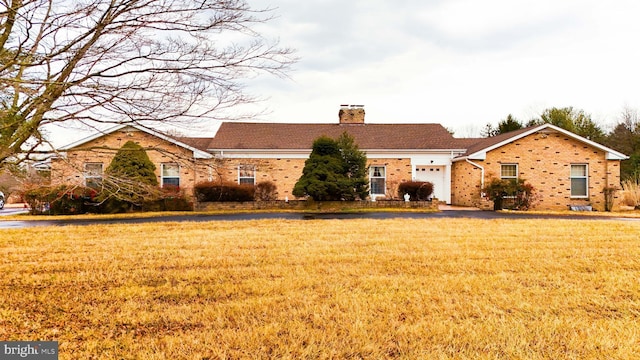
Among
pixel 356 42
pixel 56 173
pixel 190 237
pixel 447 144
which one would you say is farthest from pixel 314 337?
pixel 447 144

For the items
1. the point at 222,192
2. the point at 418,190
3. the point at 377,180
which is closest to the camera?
the point at 222,192

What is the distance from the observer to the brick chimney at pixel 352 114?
85.4 ft

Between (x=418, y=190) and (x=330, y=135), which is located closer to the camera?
(x=418, y=190)

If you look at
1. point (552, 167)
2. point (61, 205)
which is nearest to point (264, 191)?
point (61, 205)

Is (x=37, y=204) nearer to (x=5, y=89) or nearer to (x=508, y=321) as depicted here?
(x=5, y=89)

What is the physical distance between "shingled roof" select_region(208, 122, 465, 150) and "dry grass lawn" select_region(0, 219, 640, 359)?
44.8ft

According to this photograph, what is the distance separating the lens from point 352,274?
577 cm

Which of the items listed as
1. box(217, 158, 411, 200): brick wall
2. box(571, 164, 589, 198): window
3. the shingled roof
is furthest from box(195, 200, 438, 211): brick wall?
box(571, 164, 589, 198): window

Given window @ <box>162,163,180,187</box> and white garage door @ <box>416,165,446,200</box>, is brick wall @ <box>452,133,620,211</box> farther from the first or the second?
window @ <box>162,163,180,187</box>

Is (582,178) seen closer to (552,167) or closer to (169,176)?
(552,167)

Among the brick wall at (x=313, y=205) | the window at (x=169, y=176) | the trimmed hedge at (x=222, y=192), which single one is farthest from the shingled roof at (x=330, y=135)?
the brick wall at (x=313, y=205)

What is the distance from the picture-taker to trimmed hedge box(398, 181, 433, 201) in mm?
19531

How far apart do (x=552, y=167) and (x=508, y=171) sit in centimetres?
215

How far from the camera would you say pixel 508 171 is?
2127 centimetres
